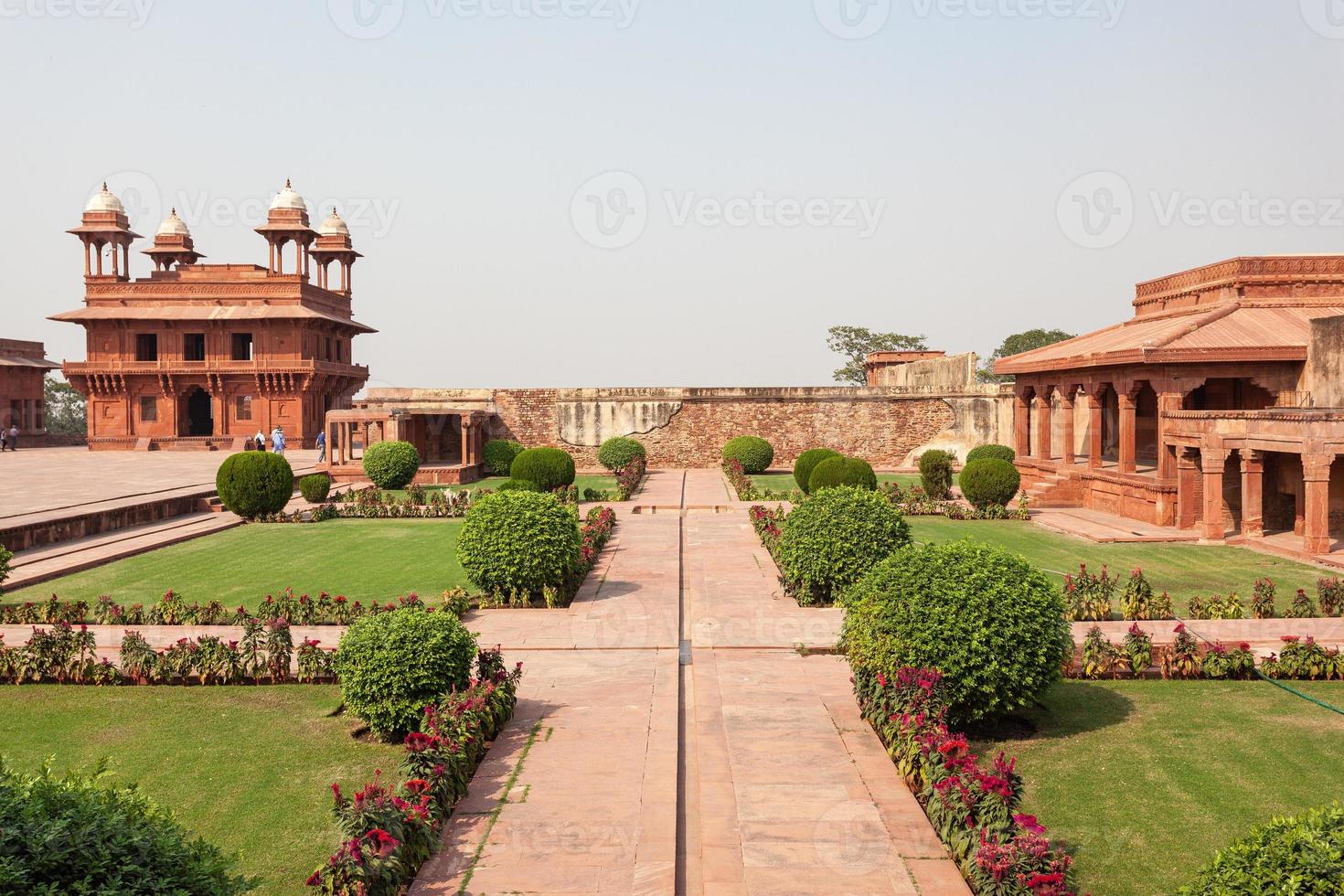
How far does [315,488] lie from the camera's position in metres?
20.2

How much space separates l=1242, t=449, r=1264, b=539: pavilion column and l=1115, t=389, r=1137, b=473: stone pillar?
3584 millimetres

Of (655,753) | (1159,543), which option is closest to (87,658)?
(655,753)

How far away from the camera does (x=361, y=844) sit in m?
4.16

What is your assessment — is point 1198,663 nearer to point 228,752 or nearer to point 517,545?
point 517,545

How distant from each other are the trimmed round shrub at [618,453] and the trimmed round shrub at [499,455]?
2.48m

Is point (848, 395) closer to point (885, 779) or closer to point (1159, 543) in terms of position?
point (1159, 543)

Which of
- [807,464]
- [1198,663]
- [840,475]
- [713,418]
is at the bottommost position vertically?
[1198,663]

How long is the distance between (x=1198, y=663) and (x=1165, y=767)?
2.32 m

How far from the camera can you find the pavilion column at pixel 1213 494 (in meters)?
15.1

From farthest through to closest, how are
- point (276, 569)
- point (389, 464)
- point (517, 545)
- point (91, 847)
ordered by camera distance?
1. point (389, 464)
2. point (276, 569)
3. point (517, 545)
4. point (91, 847)

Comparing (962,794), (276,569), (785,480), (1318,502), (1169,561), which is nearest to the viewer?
(962,794)

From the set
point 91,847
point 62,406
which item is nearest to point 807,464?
point 91,847

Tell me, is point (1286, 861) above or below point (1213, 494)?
below

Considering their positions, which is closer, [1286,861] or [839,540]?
[1286,861]
